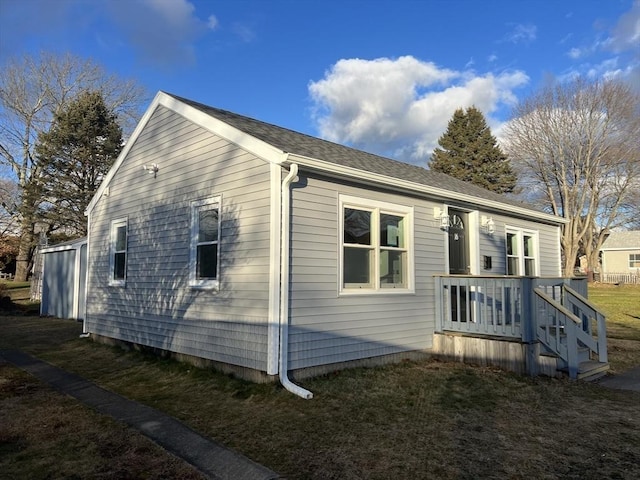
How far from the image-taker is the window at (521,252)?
1053cm

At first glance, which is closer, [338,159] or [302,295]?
[302,295]

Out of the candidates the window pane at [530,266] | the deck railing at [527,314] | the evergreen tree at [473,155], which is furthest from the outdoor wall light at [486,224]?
the evergreen tree at [473,155]

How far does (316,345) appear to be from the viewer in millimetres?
6375

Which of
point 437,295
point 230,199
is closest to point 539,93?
point 437,295

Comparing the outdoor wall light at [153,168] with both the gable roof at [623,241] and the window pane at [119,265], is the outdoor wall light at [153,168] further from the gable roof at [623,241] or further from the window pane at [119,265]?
the gable roof at [623,241]

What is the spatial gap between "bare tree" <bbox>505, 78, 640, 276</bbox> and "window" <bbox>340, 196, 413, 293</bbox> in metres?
26.9

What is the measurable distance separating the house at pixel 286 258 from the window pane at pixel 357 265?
0.02m

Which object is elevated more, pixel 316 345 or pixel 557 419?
pixel 316 345

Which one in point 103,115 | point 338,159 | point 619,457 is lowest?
point 619,457

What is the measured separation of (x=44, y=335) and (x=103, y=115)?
22360 millimetres

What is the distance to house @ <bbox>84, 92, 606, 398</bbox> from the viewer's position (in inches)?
245

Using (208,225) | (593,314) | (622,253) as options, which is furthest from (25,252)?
(622,253)

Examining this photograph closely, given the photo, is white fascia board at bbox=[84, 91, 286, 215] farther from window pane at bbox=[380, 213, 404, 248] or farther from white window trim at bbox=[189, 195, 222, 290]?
window pane at bbox=[380, 213, 404, 248]

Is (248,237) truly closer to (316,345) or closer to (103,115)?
(316,345)
